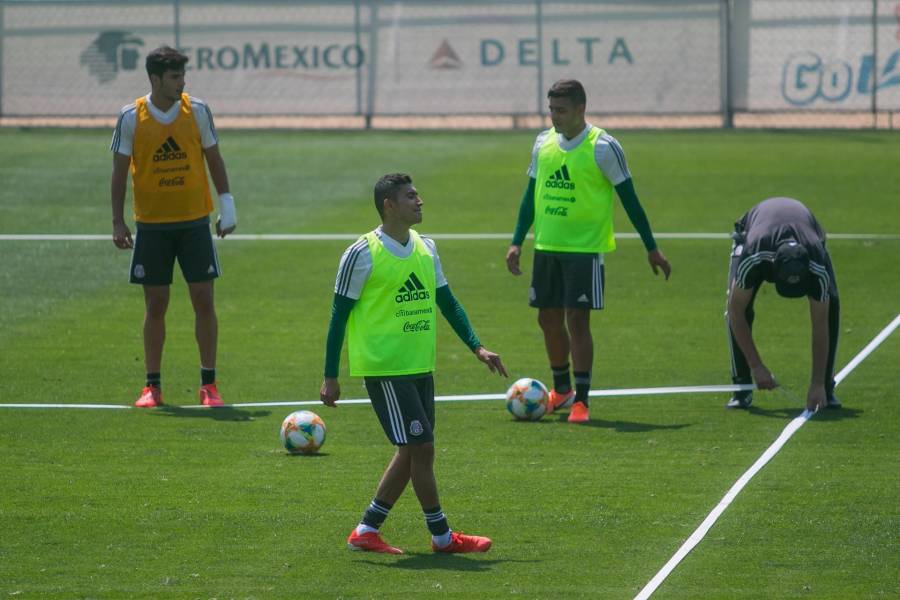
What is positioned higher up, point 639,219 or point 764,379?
point 639,219

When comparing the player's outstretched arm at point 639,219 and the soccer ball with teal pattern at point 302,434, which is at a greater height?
the player's outstretched arm at point 639,219

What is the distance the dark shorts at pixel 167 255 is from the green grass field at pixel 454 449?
0.90 meters

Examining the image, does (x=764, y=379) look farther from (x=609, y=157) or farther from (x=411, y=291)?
(x=411, y=291)

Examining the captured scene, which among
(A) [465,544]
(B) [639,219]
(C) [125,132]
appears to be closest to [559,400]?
(B) [639,219]

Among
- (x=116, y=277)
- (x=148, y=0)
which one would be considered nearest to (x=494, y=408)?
(x=116, y=277)

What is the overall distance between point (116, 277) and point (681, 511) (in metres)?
9.54

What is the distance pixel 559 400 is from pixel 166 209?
3038 millimetres

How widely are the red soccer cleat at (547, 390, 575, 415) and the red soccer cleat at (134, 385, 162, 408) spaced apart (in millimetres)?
2714

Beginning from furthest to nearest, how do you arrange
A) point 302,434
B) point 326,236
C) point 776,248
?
point 326,236 < point 776,248 < point 302,434

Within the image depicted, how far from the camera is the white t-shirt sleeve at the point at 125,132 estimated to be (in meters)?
11.2

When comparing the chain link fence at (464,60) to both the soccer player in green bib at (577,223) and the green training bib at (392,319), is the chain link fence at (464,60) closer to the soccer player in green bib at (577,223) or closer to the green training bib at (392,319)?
the soccer player in green bib at (577,223)

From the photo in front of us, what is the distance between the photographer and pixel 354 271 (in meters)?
7.73

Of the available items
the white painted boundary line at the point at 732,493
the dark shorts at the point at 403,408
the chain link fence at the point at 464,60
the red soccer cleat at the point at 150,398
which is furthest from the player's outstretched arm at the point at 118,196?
the chain link fence at the point at 464,60

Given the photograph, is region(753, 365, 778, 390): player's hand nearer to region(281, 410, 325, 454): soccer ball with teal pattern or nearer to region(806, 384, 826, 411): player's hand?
region(806, 384, 826, 411): player's hand
